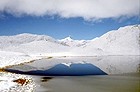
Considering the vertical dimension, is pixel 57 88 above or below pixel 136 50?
Result: below

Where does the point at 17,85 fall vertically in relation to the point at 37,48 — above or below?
below

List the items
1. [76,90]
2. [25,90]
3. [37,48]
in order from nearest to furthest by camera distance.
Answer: [25,90] → [76,90] → [37,48]

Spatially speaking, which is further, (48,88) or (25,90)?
(48,88)

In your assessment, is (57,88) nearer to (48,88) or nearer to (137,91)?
(48,88)

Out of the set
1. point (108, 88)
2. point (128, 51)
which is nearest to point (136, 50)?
point (128, 51)

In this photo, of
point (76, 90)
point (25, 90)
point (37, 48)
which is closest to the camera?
point (25, 90)

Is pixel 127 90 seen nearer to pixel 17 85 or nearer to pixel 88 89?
pixel 88 89

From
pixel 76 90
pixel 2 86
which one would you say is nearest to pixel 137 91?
pixel 76 90

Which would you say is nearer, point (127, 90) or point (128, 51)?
point (127, 90)

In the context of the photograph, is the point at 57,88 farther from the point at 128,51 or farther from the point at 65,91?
the point at 128,51
